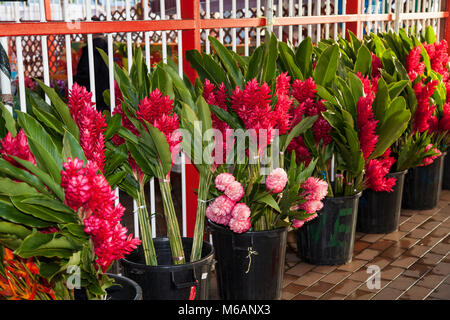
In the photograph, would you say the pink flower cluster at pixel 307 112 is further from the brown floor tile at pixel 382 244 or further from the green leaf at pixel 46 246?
the green leaf at pixel 46 246

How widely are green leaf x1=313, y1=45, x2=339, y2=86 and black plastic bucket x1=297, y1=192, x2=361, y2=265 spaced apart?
0.57 m

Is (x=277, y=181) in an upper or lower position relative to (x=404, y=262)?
upper

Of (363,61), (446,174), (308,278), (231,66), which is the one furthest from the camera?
(446,174)

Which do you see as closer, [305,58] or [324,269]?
[305,58]

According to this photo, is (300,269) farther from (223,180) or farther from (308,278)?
(223,180)

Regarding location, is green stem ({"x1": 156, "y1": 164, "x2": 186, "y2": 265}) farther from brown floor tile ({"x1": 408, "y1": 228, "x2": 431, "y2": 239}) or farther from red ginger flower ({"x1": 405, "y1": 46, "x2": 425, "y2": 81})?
red ginger flower ({"x1": 405, "y1": 46, "x2": 425, "y2": 81})

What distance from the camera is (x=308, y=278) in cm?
280

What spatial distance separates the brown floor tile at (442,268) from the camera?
9.30ft

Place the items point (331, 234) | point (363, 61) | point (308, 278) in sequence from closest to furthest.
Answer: point (308, 278) < point (331, 234) < point (363, 61)

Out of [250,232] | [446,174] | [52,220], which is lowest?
[446,174]

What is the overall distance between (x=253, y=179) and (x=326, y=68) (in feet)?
2.50

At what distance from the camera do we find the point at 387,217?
3387 millimetres

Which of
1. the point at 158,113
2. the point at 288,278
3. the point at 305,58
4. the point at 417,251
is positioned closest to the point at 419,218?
the point at 417,251
